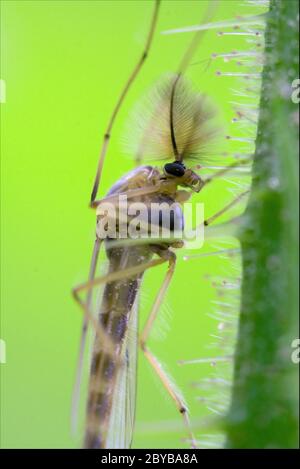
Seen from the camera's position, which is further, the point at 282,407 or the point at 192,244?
the point at 192,244

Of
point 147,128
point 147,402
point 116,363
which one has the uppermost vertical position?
point 147,128

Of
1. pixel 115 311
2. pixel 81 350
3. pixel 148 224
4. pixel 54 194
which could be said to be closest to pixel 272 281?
pixel 81 350

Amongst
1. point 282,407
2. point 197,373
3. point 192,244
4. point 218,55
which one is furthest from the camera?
point 197,373

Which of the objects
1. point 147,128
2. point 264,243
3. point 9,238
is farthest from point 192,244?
point 9,238

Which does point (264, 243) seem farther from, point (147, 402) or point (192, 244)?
point (147, 402)

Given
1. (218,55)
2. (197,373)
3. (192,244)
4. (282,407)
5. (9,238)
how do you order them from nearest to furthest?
(282,407) < (218,55) < (192,244) < (197,373) < (9,238)

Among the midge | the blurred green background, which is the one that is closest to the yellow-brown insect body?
the midge

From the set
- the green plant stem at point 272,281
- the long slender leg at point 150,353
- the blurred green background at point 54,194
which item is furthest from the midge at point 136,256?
the blurred green background at point 54,194

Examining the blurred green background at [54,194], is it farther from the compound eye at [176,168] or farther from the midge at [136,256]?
the compound eye at [176,168]
